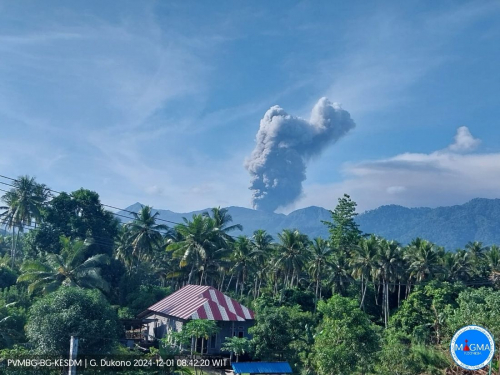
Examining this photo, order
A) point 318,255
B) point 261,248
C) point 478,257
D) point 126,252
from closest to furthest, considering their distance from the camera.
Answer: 1. point 126,252
2. point 318,255
3. point 261,248
4. point 478,257

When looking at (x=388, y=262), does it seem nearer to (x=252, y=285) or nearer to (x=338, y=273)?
(x=338, y=273)

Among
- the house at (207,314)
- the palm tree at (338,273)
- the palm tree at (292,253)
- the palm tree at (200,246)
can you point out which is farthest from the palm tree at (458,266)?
the house at (207,314)

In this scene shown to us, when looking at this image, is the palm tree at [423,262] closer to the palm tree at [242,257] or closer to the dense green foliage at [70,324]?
the palm tree at [242,257]

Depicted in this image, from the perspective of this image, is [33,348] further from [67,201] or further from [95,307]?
[67,201]

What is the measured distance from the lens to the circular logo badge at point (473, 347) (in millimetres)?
6598

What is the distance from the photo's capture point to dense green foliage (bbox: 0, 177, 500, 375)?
25.1m

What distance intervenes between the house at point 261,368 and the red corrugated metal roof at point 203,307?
6.35 m

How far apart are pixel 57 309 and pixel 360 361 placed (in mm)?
16523

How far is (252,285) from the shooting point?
7600 centimetres

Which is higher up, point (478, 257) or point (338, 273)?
point (478, 257)

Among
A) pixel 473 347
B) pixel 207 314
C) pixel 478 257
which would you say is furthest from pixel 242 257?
pixel 473 347

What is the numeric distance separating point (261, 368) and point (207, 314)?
23.5 ft

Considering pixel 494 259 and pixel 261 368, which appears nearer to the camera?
pixel 261 368

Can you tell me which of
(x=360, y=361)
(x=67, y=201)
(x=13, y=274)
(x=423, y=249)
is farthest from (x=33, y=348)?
(x=423, y=249)
